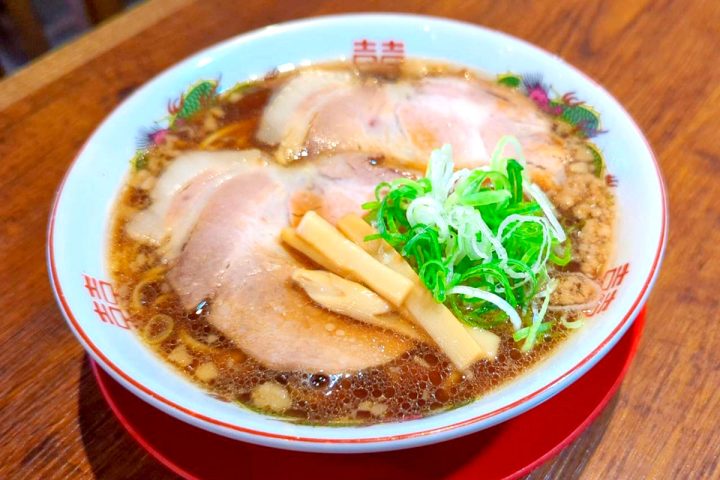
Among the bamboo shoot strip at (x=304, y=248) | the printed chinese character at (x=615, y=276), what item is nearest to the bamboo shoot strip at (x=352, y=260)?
the bamboo shoot strip at (x=304, y=248)

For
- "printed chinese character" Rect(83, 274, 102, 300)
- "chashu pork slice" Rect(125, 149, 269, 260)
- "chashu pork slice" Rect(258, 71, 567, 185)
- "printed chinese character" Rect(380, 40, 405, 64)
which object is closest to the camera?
"printed chinese character" Rect(83, 274, 102, 300)

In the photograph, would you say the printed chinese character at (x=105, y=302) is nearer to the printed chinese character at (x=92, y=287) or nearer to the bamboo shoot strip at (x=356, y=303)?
the printed chinese character at (x=92, y=287)

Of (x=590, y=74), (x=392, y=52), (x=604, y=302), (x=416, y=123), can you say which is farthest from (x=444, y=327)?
(x=590, y=74)

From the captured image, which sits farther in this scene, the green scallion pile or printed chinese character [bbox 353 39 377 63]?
printed chinese character [bbox 353 39 377 63]

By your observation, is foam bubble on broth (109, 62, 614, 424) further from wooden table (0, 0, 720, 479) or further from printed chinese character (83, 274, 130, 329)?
wooden table (0, 0, 720, 479)

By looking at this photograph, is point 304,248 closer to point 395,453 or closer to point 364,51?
point 395,453

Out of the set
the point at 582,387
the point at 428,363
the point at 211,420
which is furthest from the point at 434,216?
the point at 211,420

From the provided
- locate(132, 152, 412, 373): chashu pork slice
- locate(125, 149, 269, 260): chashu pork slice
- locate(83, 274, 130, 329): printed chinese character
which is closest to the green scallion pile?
locate(132, 152, 412, 373): chashu pork slice
